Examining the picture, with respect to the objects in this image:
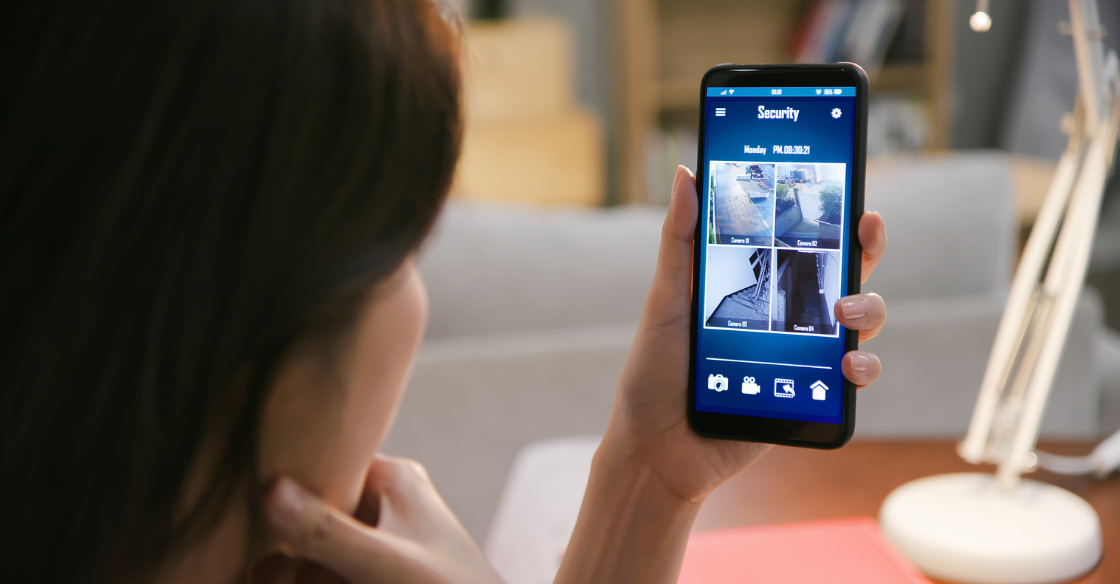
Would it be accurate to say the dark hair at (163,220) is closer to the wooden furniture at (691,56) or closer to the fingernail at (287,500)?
the fingernail at (287,500)

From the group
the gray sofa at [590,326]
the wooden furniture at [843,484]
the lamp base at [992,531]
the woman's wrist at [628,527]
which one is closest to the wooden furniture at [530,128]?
the gray sofa at [590,326]

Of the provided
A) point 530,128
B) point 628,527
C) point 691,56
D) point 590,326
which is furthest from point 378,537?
point 691,56

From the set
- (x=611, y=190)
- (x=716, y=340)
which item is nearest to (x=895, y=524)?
(x=716, y=340)

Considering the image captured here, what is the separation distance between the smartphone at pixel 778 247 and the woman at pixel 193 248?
0.18 m

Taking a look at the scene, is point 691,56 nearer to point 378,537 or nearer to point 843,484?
point 843,484

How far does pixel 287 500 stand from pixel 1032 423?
582mm

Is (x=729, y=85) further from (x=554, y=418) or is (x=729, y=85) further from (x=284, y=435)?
(x=554, y=418)

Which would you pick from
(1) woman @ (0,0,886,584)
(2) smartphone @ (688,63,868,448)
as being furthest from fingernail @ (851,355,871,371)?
(1) woman @ (0,0,886,584)

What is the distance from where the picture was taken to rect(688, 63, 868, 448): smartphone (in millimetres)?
477

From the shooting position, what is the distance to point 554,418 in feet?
3.57

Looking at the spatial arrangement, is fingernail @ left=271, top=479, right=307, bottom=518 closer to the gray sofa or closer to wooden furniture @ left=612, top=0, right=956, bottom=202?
→ the gray sofa

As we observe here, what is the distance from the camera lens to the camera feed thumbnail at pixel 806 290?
0.48 meters

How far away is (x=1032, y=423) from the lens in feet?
2.19

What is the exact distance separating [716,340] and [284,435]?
258 mm
